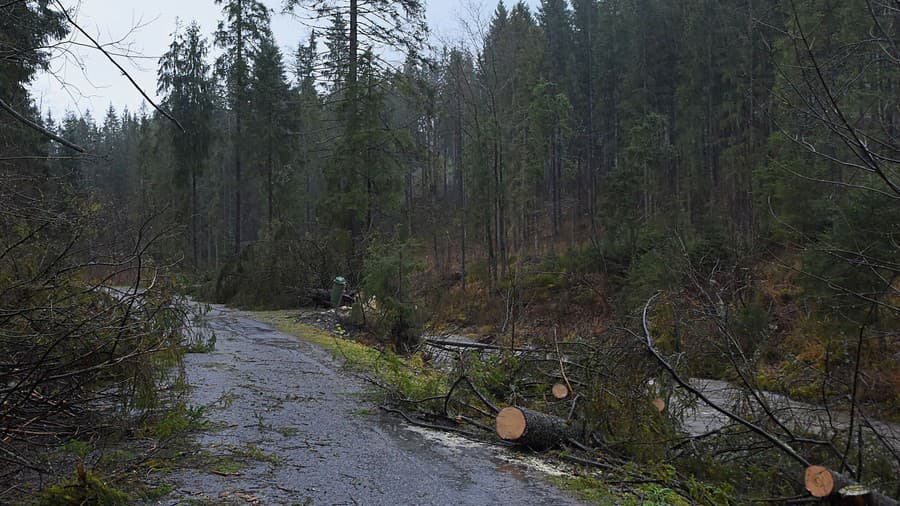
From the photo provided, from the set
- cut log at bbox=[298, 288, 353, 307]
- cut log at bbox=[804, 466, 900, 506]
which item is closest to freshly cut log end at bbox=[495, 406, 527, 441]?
cut log at bbox=[804, 466, 900, 506]

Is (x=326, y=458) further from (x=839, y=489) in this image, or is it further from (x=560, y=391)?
(x=839, y=489)

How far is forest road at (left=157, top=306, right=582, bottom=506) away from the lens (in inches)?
175

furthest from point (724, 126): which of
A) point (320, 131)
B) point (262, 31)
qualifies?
point (262, 31)

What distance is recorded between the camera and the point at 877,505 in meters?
4.10

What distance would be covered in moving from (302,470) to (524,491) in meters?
1.68

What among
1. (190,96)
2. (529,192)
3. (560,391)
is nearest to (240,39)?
(190,96)

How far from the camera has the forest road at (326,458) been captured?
445cm

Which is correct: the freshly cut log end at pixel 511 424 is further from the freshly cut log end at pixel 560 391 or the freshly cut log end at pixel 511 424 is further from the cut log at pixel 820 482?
the cut log at pixel 820 482

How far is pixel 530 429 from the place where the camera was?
19.1 feet

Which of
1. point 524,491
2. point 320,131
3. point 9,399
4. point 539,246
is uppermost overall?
point 320,131

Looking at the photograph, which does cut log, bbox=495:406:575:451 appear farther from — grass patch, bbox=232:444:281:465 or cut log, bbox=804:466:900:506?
cut log, bbox=804:466:900:506

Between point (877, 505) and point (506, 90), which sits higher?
point (506, 90)

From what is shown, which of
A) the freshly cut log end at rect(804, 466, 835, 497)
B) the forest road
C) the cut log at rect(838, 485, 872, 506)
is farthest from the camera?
the forest road

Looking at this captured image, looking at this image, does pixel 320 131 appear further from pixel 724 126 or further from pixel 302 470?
pixel 724 126
